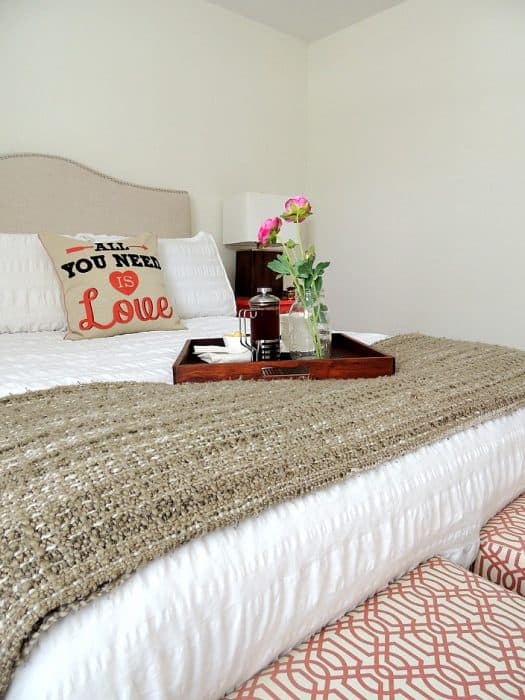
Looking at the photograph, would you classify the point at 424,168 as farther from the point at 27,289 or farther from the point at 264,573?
the point at 264,573

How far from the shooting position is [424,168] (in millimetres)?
Result: 3121

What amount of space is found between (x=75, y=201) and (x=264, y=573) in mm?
2400

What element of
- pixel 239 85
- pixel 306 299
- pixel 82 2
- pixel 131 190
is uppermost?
pixel 82 2

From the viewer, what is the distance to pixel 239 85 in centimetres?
331

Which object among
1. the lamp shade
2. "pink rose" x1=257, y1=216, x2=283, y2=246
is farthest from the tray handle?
the lamp shade

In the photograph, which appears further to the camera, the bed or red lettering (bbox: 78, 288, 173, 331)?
red lettering (bbox: 78, 288, 173, 331)

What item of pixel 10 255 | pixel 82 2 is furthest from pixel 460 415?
pixel 82 2

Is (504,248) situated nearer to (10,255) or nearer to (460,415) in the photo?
(460,415)

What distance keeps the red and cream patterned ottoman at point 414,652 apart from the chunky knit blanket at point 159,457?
0.66ft

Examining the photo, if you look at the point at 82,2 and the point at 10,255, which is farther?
the point at 82,2

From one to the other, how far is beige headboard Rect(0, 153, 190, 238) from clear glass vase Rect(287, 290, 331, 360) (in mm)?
1639

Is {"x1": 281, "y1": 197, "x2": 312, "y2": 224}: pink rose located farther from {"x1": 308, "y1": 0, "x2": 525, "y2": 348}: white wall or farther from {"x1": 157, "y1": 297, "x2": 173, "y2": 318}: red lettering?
{"x1": 308, "y1": 0, "x2": 525, "y2": 348}: white wall

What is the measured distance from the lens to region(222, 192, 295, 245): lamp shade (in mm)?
3045

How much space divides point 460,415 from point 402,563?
0.29 metres
